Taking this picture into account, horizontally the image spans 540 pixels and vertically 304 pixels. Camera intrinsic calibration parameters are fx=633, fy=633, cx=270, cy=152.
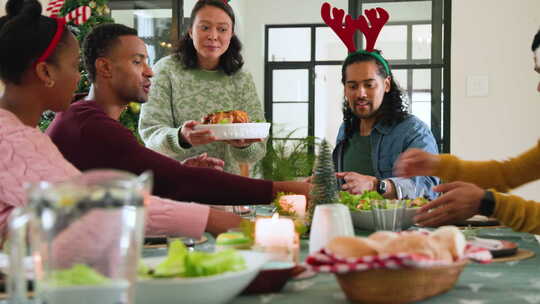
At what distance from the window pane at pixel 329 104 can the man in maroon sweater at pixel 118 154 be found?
7842 millimetres

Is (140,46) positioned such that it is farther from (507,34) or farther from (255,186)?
(507,34)

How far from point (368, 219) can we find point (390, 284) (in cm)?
86

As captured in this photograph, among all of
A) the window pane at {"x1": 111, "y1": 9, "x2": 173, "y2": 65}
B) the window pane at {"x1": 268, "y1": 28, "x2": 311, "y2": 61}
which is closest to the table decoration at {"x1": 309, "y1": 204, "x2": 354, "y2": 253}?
the window pane at {"x1": 111, "y1": 9, "x2": 173, "y2": 65}

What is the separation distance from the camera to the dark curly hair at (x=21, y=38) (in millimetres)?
1436

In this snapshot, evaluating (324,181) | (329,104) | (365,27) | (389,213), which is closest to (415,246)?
(389,213)

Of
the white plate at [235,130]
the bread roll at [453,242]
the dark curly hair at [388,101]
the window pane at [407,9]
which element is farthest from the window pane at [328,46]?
the bread roll at [453,242]

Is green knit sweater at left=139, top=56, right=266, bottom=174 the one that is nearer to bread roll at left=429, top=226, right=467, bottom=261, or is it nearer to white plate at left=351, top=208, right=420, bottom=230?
white plate at left=351, top=208, right=420, bottom=230

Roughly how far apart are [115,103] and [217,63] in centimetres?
81

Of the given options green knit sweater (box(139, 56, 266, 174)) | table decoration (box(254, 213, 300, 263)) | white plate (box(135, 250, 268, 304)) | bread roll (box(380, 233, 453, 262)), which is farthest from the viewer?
green knit sweater (box(139, 56, 266, 174))

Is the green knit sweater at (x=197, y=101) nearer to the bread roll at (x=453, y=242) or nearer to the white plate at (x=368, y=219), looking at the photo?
the white plate at (x=368, y=219)

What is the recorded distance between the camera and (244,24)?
8438mm

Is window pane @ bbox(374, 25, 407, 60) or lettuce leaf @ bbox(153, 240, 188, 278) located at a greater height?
window pane @ bbox(374, 25, 407, 60)

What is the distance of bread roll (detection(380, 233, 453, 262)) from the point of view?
35.8 inches

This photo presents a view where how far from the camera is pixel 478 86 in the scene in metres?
4.42
